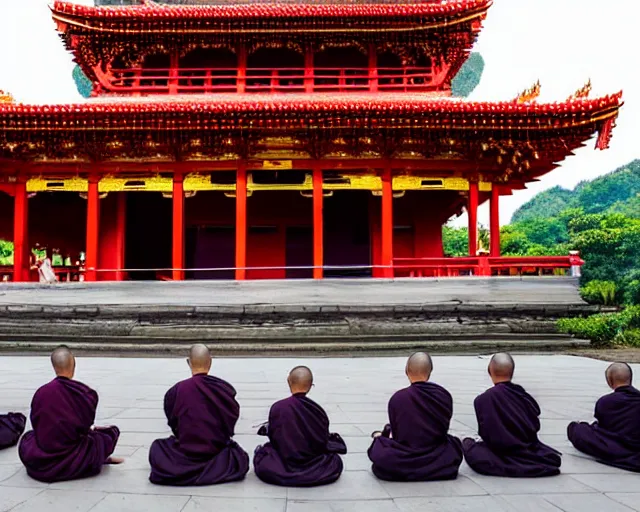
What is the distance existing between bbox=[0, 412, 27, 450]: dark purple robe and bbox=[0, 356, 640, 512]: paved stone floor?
0.28 ft

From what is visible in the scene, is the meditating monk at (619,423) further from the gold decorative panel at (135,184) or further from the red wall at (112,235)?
the red wall at (112,235)

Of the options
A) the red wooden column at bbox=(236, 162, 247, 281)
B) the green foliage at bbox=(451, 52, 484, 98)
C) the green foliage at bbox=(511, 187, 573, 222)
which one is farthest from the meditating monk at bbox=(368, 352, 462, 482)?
the green foliage at bbox=(451, 52, 484, 98)

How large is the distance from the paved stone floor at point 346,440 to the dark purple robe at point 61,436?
0.10 m

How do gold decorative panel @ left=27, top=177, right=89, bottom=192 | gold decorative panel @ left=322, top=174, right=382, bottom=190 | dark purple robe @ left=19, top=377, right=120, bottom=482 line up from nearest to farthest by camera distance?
1. dark purple robe @ left=19, top=377, right=120, bottom=482
2. gold decorative panel @ left=322, top=174, right=382, bottom=190
3. gold decorative panel @ left=27, top=177, right=89, bottom=192

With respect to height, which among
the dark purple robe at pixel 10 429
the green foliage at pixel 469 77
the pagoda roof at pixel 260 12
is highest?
the green foliage at pixel 469 77

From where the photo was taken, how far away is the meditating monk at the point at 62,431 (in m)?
3.58

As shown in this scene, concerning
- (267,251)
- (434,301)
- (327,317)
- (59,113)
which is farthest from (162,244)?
(434,301)

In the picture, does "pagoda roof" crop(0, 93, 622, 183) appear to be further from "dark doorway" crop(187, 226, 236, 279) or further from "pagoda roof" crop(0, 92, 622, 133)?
"dark doorway" crop(187, 226, 236, 279)

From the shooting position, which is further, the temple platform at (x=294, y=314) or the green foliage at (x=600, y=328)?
the green foliage at (x=600, y=328)

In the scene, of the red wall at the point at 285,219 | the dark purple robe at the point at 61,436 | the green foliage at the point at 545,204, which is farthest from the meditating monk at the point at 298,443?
the green foliage at the point at 545,204

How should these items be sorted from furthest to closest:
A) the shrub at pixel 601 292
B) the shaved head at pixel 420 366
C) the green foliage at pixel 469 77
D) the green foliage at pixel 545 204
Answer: the green foliage at pixel 545 204
the green foliage at pixel 469 77
the shrub at pixel 601 292
the shaved head at pixel 420 366

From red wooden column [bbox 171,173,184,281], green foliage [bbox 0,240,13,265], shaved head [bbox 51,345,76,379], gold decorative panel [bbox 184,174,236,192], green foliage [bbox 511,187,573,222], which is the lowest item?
shaved head [bbox 51,345,76,379]

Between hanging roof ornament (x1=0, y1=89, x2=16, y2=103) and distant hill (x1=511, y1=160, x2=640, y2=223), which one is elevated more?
distant hill (x1=511, y1=160, x2=640, y2=223)

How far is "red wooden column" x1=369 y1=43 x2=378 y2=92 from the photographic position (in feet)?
52.3
